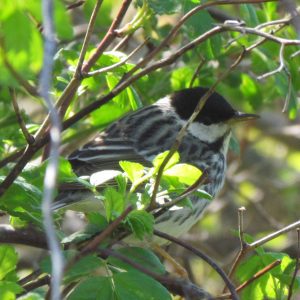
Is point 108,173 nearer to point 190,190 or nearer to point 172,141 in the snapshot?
point 190,190

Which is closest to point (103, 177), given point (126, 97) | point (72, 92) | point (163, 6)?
point (72, 92)

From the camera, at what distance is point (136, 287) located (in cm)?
204

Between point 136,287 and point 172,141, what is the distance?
1831 millimetres

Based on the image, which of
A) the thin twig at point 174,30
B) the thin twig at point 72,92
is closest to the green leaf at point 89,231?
the thin twig at point 72,92

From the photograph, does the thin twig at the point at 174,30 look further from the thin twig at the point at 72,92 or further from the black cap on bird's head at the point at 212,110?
the black cap on bird's head at the point at 212,110

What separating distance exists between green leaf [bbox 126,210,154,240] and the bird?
132 cm

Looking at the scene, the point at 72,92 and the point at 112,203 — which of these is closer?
the point at 112,203

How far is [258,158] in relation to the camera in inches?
235

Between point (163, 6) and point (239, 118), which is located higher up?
point (163, 6)

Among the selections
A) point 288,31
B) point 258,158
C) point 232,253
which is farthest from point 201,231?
point 288,31

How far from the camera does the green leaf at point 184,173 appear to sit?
2.20m

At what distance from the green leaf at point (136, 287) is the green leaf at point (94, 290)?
0.02 meters

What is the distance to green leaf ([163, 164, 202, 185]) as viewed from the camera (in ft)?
7.22

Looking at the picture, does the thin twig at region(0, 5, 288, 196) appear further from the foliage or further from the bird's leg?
the bird's leg
